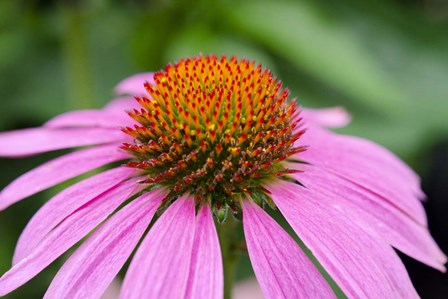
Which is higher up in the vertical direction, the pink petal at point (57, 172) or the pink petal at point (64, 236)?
the pink petal at point (57, 172)

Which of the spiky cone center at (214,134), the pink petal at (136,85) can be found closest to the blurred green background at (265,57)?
the pink petal at (136,85)

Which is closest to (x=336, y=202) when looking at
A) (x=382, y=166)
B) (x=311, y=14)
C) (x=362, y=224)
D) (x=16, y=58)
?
(x=362, y=224)

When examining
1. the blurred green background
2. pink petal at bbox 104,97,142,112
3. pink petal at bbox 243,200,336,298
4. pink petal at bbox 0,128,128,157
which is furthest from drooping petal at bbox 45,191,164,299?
the blurred green background

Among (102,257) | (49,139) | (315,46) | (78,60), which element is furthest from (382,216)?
(78,60)

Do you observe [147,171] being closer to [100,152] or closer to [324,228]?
[100,152]

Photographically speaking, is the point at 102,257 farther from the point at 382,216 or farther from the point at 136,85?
the point at 136,85

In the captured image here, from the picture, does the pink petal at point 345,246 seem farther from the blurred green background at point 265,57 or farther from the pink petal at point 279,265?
the blurred green background at point 265,57

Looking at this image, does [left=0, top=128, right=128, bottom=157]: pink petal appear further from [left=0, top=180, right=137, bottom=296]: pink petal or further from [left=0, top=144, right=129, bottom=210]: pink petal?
[left=0, top=180, right=137, bottom=296]: pink petal
